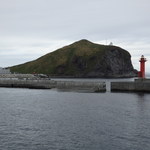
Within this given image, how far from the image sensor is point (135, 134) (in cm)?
3234

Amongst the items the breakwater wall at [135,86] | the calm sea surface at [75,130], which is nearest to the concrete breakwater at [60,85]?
the breakwater wall at [135,86]

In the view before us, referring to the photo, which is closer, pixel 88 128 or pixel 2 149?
pixel 2 149

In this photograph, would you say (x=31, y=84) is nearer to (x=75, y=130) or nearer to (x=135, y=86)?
(x=135, y=86)

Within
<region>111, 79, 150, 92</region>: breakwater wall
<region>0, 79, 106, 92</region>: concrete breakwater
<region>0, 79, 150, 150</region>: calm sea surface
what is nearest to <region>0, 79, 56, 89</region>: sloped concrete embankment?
<region>0, 79, 106, 92</region>: concrete breakwater

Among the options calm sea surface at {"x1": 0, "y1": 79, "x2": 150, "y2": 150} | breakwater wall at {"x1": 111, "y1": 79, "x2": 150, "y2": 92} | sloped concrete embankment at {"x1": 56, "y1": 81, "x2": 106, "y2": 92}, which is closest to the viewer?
calm sea surface at {"x1": 0, "y1": 79, "x2": 150, "y2": 150}

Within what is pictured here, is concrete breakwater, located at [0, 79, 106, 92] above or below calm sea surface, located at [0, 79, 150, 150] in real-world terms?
above

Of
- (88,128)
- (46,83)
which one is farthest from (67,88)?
(88,128)

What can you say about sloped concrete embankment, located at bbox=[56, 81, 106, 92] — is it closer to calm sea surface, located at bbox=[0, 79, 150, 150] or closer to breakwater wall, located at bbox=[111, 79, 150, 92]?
breakwater wall, located at bbox=[111, 79, 150, 92]

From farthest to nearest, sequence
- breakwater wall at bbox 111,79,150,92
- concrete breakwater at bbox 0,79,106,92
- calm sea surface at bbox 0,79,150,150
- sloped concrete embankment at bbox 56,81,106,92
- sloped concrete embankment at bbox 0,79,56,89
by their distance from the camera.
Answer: sloped concrete embankment at bbox 0,79,56,89 < concrete breakwater at bbox 0,79,106,92 < sloped concrete embankment at bbox 56,81,106,92 < breakwater wall at bbox 111,79,150,92 < calm sea surface at bbox 0,79,150,150

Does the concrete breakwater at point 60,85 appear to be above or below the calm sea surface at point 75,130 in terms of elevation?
above

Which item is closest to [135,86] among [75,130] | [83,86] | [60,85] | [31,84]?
[83,86]

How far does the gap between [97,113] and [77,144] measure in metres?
17.8

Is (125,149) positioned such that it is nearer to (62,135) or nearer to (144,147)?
(144,147)

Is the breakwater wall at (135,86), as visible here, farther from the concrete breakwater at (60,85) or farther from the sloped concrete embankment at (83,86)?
the concrete breakwater at (60,85)
